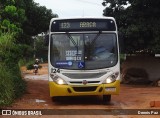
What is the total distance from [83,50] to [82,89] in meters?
1.40

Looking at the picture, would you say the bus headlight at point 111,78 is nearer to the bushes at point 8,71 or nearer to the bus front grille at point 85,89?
the bus front grille at point 85,89

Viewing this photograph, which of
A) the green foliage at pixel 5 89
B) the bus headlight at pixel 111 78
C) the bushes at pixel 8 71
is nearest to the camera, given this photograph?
the green foliage at pixel 5 89

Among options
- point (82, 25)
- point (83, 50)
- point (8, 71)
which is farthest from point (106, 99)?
point (8, 71)

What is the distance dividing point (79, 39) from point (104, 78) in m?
1.69

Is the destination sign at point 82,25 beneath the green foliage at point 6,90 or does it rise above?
above

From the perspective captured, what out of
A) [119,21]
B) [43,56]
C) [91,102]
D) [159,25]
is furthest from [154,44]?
[43,56]

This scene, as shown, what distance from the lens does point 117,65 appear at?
51.8ft

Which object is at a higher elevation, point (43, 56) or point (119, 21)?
point (119, 21)

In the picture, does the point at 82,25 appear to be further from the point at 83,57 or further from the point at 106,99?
the point at 106,99

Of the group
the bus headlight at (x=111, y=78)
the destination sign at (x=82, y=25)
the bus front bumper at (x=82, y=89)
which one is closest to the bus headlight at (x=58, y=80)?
the bus front bumper at (x=82, y=89)

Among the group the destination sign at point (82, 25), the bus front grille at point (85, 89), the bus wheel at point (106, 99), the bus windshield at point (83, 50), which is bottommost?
the bus wheel at point (106, 99)

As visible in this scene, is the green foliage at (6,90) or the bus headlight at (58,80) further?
the bus headlight at (58,80)

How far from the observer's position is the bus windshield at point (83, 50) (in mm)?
15672

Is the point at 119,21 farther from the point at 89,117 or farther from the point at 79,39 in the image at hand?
the point at 89,117
